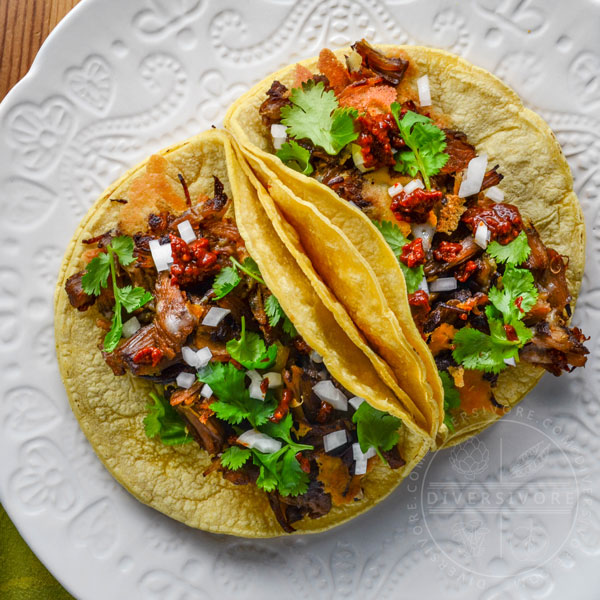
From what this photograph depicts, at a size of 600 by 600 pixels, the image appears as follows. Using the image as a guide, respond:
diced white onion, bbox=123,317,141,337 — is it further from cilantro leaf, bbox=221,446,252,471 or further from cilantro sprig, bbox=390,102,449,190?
cilantro sprig, bbox=390,102,449,190

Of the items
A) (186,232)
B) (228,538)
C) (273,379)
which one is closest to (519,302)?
(273,379)

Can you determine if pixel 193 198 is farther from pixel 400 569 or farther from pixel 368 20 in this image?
pixel 400 569

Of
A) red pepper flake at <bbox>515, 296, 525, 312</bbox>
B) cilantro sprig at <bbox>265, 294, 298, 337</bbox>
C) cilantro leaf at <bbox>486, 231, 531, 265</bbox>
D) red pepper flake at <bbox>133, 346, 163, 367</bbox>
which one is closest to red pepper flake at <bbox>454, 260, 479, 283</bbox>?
cilantro leaf at <bbox>486, 231, 531, 265</bbox>

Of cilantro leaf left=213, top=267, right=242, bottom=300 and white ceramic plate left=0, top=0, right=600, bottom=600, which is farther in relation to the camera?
white ceramic plate left=0, top=0, right=600, bottom=600

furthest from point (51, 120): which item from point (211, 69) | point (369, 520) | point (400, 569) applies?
point (400, 569)

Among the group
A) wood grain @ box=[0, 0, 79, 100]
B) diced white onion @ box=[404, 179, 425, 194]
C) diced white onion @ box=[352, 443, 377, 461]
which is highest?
wood grain @ box=[0, 0, 79, 100]

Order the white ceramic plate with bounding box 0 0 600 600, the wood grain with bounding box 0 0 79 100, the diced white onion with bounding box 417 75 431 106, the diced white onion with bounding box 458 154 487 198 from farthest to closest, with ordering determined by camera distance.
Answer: the wood grain with bounding box 0 0 79 100 < the white ceramic plate with bounding box 0 0 600 600 < the diced white onion with bounding box 417 75 431 106 < the diced white onion with bounding box 458 154 487 198
